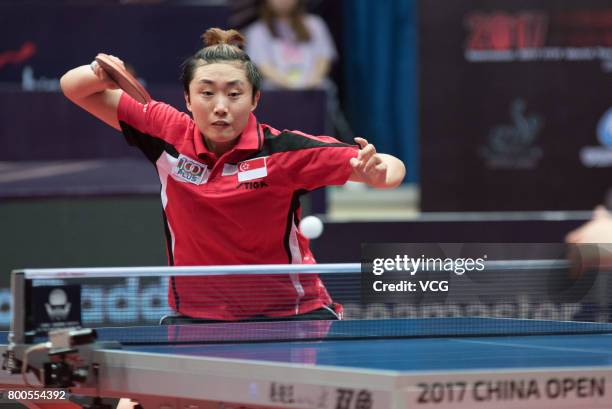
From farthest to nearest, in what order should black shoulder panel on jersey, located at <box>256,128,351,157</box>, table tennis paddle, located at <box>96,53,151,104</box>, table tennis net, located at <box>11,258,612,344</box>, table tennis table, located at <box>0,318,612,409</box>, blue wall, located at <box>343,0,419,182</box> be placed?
1. blue wall, located at <box>343,0,419,182</box>
2. table tennis paddle, located at <box>96,53,151,104</box>
3. black shoulder panel on jersey, located at <box>256,128,351,157</box>
4. table tennis net, located at <box>11,258,612,344</box>
5. table tennis table, located at <box>0,318,612,409</box>

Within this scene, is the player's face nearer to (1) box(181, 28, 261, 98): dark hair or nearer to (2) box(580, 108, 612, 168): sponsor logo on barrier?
(1) box(181, 28, 261, 98): dark hair

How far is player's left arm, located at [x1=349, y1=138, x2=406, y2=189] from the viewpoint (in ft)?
14.2

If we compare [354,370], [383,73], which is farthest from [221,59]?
[383,73]

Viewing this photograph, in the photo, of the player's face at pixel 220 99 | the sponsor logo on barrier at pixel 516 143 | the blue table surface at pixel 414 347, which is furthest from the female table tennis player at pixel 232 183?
Answer: the sponsor logo on barrier at pixel 516 143

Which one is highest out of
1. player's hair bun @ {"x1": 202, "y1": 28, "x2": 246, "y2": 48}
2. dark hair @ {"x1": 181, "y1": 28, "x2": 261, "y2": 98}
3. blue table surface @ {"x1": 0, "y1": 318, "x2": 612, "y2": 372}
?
player's hair bun @ {"x1": 202, "y1": 28, "x2": 246, "y2": 48}

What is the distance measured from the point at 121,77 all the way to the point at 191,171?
513 millimetres

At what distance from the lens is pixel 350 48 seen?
491 inches

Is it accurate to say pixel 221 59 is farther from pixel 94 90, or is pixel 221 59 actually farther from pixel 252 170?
pixel 94 90

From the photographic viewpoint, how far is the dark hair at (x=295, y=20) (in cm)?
1144

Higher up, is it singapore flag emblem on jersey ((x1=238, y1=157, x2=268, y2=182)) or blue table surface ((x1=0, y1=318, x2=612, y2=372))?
singapore flag emblem on jersey ((x1=238, y1=157, x2=268, y2=182))

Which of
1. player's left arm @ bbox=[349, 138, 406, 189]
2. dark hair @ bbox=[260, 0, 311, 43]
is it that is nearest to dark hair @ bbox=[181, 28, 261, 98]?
player's left arm @ bbox=[349, 138, 406, 189]

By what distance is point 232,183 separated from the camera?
4.67 metres

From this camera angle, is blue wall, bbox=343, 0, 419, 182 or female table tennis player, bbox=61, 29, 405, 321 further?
blue wall, bbox=343, 0, 419, 182

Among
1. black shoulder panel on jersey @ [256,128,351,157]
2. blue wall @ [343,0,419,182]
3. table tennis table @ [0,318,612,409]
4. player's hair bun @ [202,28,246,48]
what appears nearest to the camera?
table tennis table @ [0,318,612,409]
